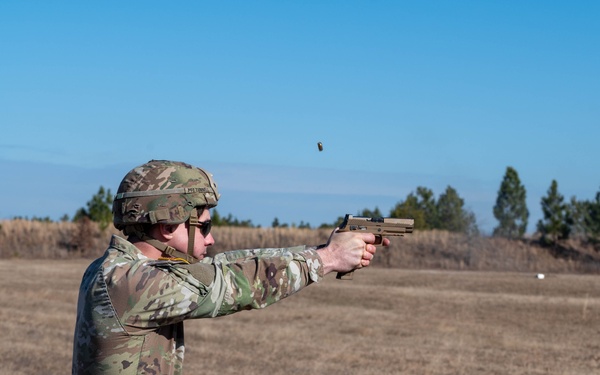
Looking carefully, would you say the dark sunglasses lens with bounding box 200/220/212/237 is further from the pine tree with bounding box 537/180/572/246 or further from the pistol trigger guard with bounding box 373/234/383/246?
the pine tree with bounding box 537/180/572/246

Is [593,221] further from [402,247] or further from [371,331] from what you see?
[371,331]

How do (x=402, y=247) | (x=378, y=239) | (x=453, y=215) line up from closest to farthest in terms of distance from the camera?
(x=378, y=239), (x=402, y=247), (x=453, y=215)

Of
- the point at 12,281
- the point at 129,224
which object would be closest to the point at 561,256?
the point at 12,281

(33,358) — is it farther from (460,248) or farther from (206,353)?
(460,248)

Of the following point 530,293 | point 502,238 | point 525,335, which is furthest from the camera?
point 502,238

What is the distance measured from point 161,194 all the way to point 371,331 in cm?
1651

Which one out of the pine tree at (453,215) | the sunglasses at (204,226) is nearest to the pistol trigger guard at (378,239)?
the sunglasses at (204,226)

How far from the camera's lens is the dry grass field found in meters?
14.3

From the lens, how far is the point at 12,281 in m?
33.0

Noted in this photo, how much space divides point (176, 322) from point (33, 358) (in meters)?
10.8

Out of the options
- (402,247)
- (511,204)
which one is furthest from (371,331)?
(511,204)

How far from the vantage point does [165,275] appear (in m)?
3.60

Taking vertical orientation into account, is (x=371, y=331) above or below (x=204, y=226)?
below

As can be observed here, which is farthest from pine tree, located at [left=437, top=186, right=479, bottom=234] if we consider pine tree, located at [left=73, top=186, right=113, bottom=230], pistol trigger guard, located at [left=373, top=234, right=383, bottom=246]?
pistol trigger guard, located at [left=373, top=234, right=383, bottom=246]
